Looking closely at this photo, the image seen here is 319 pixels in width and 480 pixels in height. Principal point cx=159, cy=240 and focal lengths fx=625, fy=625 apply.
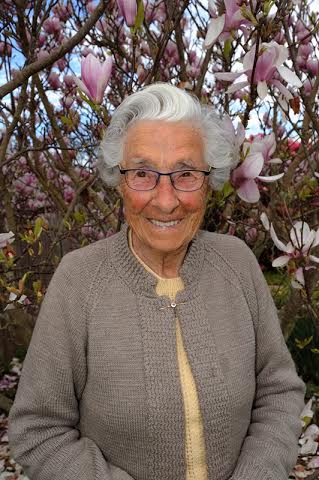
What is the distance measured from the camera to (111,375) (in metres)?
1.54

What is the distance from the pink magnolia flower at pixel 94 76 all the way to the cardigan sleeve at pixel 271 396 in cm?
65

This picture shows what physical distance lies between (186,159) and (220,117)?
249mm

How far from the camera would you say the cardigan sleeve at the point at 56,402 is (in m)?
1.54

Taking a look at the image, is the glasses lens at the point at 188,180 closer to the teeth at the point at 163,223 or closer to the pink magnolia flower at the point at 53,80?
the teeth at the point at 163,223

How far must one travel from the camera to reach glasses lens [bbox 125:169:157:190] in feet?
5.16

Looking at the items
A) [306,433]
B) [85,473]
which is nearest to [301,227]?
[85,473]

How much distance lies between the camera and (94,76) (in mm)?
1628

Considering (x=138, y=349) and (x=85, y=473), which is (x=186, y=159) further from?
(x=85, y=473)

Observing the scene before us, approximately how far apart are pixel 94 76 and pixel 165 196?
1.23 feet

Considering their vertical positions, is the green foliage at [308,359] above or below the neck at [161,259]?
below

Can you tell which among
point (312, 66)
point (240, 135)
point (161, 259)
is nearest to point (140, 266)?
point (161, 259)

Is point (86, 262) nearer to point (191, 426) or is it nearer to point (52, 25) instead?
point (191, 426)

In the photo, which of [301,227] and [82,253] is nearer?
[82,253]

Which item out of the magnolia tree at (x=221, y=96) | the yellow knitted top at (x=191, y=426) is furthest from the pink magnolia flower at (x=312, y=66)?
the yellow knitted top at (x=191, y=426)
